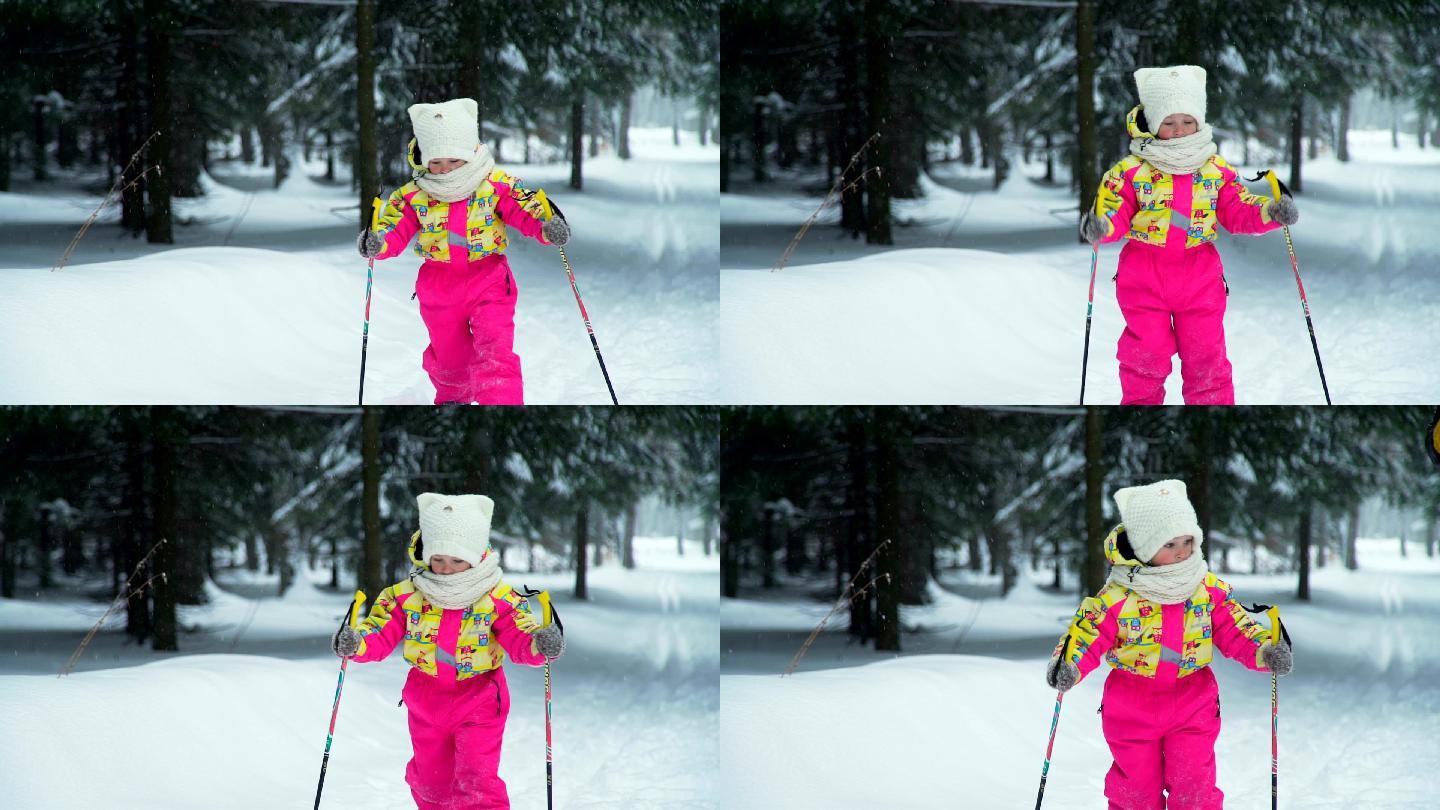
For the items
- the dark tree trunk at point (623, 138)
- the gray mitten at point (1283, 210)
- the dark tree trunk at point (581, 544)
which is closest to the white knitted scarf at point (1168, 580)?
the gray mitten at point (1283, 210)

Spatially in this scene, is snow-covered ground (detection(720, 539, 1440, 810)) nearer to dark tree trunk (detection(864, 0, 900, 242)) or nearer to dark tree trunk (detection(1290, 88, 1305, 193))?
dark tree trunk (detection(864, 0, 900, 242))

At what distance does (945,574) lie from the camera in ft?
19.8

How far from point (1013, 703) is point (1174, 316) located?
1582mm

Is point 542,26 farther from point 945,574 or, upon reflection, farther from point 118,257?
point 945,574

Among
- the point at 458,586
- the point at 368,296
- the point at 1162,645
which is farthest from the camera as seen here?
the point at 368,296

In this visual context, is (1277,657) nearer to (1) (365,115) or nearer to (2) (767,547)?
(2) (767,547)

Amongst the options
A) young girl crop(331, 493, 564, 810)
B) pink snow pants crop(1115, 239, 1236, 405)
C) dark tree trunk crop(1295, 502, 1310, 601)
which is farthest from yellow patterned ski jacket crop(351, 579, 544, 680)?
dark tree trunk crop(1295, 502, 1310, 601)

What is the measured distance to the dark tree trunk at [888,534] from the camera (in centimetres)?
601

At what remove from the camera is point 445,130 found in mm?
4797

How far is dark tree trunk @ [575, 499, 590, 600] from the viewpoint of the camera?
6039 millimetres

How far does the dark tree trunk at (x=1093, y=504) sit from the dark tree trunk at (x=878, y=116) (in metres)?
0.71

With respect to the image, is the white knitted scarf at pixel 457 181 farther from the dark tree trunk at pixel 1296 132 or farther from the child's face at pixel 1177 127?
the dark tree trunk at pixel 1296 132

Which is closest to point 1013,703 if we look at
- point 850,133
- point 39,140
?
point 850,133

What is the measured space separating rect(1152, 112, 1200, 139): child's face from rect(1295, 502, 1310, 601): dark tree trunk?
177 cm
